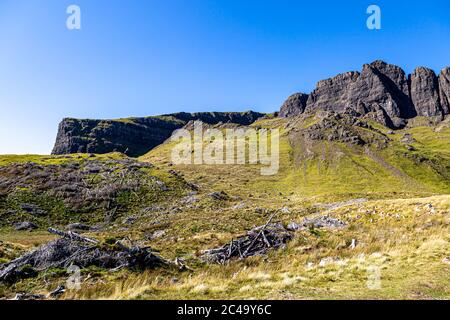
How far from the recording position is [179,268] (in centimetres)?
1833

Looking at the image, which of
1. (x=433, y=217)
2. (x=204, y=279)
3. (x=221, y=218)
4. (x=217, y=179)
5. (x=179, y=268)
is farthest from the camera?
(x=217, y=179)

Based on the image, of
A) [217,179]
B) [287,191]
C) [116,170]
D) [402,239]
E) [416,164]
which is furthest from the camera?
[416,164]

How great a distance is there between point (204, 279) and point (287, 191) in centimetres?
13151

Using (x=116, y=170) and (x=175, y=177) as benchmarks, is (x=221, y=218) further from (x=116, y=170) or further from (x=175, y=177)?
(x=116, y=170)

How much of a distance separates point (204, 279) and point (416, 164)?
19216cm

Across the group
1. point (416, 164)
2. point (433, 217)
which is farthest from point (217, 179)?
point (433, 217)
